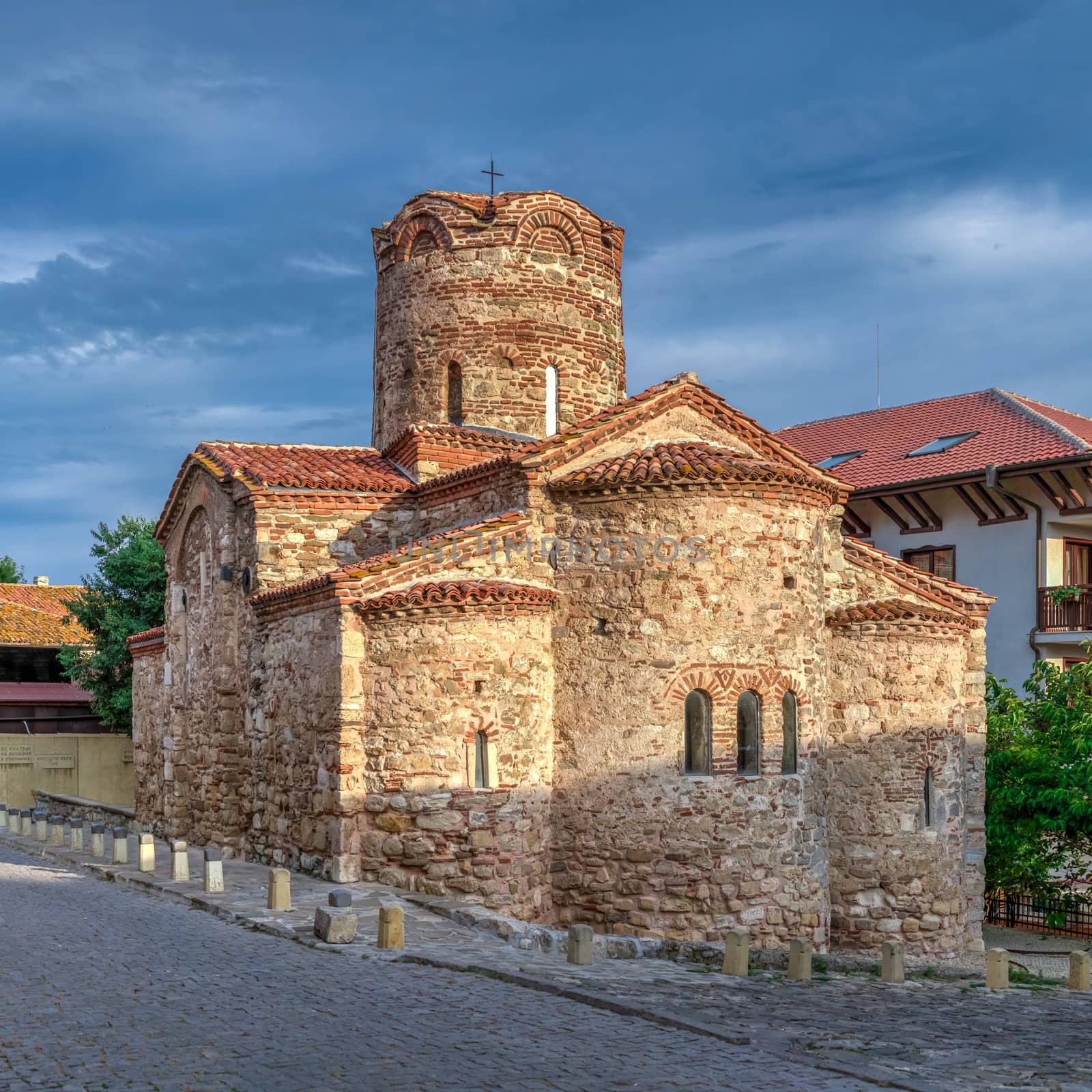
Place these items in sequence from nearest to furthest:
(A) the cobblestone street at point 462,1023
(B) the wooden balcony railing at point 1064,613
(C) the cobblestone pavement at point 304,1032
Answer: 1. (C) the cobblestone pavement at point 304,1032
2. (A) the cobblestone street at point 462,1023
3. (B) the wooden balcony railing at point 1064,613

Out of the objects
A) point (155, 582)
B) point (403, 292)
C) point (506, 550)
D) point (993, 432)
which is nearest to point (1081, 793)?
point (506, 550)

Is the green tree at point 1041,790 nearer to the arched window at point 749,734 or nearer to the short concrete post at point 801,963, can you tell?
the arched window at point 749,734

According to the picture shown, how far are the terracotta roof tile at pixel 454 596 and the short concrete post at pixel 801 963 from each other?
4818mm

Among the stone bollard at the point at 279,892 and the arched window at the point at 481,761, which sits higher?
the arched window at the point at 481,761

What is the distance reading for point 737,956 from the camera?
11.2 meters

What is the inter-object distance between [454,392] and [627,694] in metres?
7.22

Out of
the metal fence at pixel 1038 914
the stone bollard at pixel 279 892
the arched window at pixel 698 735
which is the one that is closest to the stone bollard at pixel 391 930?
the stone bollard at pixel 279 892

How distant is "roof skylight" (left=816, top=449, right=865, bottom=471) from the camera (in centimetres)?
2780

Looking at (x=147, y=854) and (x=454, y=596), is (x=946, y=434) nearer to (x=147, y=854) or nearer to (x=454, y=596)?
(x=454, y=596)

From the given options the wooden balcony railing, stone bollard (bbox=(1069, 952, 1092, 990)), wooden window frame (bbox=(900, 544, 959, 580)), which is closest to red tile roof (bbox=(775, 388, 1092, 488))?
wooden window frame (bbox=(900, 544, 959, 580))

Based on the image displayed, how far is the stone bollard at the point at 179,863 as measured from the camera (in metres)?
14.8

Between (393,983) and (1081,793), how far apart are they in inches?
434

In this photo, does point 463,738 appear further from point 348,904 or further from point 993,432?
point 993,432

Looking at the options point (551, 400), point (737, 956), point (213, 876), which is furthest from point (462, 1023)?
point (551, 400)
